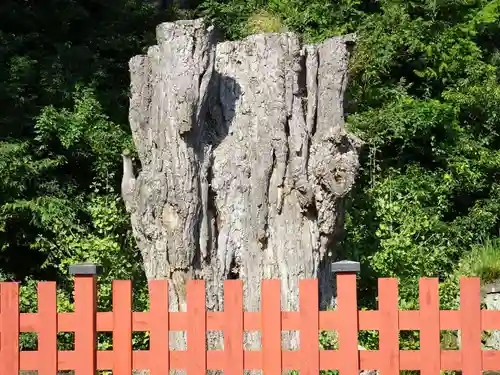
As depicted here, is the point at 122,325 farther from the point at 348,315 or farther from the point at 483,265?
the point at 483,265

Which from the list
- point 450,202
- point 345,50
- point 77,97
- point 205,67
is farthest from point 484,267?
point 77,97

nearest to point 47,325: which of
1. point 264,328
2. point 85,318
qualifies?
point 85,318

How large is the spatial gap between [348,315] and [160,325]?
106 centimetres

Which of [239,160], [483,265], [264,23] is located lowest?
[483,265]

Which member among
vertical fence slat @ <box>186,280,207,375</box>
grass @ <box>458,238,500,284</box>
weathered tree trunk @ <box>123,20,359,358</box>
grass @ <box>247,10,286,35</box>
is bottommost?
vertical fence slat @ <box>186,280,207,375</box>

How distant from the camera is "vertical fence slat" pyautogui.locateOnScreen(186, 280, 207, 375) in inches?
193

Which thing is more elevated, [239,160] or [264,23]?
[264,23]

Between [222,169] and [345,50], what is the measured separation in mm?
1451

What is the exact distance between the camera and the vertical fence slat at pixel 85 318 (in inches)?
196

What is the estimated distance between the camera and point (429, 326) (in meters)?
4.82

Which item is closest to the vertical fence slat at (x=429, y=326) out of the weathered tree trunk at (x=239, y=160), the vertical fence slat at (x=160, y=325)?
the vertical fence slat at (x=160, y=325)

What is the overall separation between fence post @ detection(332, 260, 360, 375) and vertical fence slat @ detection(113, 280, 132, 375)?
1.18 meters

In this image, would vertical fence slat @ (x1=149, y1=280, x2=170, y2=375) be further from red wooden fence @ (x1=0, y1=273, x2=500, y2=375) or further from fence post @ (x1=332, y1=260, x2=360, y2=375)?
fence post @ (x1=332, y1=260, x2=360, y2=375)

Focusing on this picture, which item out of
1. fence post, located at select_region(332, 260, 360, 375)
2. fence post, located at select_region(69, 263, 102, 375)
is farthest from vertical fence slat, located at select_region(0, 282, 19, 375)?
fence post, located at select_region(332, 260, 360, 375)
